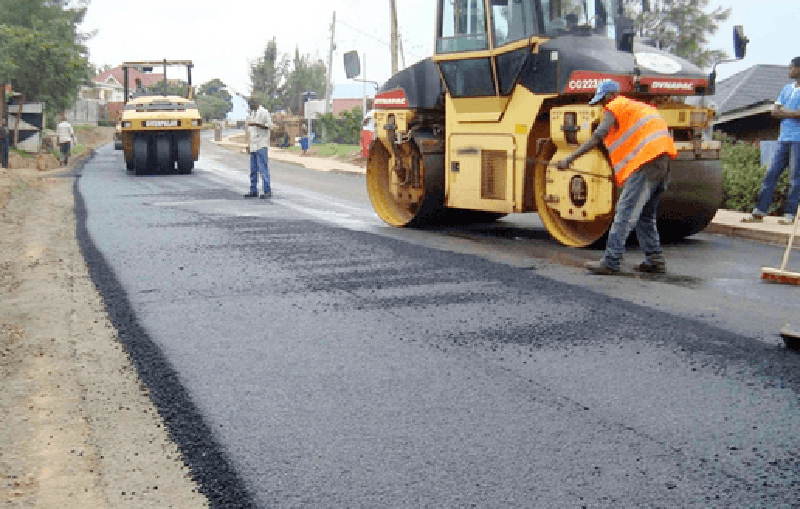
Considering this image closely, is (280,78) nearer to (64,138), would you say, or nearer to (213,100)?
(213,100)

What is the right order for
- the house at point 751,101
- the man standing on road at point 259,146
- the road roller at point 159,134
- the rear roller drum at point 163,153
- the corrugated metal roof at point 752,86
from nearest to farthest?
the man standing on road at point 259,146
the house at point 751,101
the road roller at point 159,134
the rear roller drum at point 163,153
the corrugated metal roof at point 752,86

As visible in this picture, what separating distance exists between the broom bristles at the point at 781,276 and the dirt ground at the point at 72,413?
4.81 metres

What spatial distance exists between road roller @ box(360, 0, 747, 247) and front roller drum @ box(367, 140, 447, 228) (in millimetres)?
22

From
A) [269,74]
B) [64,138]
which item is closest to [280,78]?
[269,74]

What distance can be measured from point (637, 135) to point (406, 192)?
4.01m

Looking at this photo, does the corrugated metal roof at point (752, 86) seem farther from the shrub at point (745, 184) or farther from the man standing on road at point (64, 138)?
the man standing on road at point (64, 138)

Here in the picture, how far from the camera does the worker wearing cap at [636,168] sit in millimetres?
7395

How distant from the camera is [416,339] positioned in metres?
5.39

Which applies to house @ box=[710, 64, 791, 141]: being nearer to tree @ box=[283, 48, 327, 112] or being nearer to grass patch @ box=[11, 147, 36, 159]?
grass patch @ box=[11, 147, 36, 159]

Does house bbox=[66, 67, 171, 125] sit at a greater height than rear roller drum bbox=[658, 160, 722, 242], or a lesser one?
greater

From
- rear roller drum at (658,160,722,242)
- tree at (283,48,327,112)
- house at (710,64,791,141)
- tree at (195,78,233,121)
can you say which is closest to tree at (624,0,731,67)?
house at (710,64,791,141)

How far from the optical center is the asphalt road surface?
3.36 m

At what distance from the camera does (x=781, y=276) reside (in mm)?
7160

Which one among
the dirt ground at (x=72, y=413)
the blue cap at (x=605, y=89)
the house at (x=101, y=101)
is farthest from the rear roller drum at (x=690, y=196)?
the house at (x=101, y=101)
